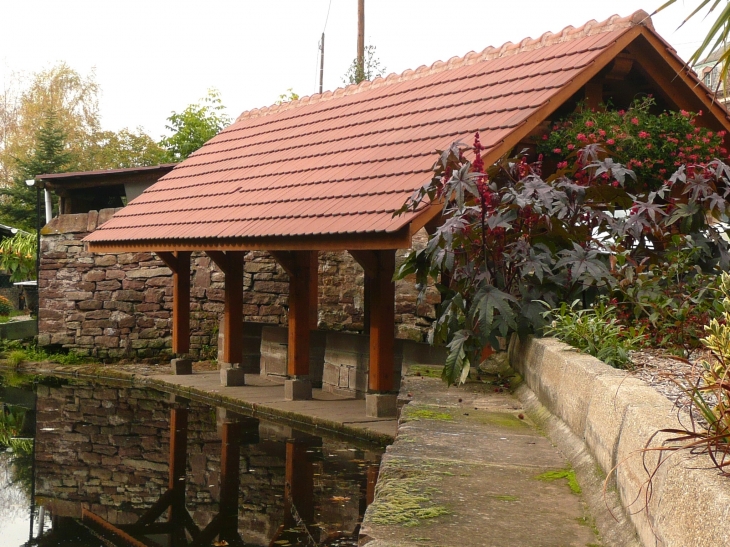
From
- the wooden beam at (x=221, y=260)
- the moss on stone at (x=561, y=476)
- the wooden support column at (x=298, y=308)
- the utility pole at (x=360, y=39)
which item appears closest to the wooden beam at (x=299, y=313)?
the wooden support column at (x=298, y=308)

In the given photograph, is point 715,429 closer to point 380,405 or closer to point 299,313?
point 380,405

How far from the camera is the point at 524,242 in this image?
520 centimetres

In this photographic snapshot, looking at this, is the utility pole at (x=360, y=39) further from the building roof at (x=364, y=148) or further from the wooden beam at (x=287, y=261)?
the wooden beam at (x=287, y=261)

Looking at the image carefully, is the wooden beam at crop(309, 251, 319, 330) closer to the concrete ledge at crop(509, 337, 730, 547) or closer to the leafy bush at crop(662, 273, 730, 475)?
the concrete ledge at crop(509, 337, 730, 547)

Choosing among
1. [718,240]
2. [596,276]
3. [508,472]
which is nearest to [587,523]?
[508,472]

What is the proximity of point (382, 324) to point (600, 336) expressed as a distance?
4.24m

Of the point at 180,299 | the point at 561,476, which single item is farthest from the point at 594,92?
the point at 180,299

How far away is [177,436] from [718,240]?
5397 mm

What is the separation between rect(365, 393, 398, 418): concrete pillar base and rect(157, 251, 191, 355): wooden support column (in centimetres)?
487

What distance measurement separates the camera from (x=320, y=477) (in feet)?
21.6

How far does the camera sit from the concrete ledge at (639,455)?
64.0 inches

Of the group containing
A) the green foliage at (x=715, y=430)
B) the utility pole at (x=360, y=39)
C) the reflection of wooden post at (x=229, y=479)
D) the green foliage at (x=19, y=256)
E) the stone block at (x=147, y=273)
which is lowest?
the reflection of wooden post at (x=229, y=479)

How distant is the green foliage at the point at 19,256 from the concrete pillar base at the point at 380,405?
18.0 metres

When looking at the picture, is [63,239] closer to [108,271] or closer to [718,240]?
[108,271]
